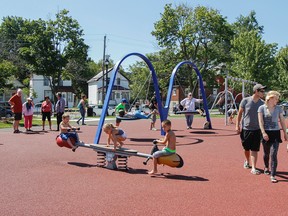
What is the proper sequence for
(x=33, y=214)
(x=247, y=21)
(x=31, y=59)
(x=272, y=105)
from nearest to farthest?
(x=33, y=214) < (x=272, y=105) < (x=31, y=59) < (x=247, y=21)

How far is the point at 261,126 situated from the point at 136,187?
102 inches

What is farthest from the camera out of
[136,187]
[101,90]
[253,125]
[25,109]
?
[101,90]

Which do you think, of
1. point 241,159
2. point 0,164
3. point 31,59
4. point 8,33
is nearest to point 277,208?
point 241,159

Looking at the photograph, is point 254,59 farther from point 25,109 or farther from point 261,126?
point 261,126

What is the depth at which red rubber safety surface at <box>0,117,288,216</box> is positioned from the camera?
5.23m

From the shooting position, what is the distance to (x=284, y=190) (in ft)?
20.4

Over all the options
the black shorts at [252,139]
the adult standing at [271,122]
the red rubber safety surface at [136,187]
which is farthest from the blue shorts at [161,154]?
the adult standing at [271,122]

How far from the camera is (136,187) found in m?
6.49

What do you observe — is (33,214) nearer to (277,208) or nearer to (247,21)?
(277,208)

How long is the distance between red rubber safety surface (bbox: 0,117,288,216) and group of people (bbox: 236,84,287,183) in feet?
1.10

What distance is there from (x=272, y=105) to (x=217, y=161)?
2545mm

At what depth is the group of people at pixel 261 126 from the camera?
A: 22.8 ft

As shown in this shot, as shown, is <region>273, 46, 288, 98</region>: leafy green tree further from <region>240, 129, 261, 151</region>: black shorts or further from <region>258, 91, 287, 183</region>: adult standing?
<region>258, 91, 287, 183</region>: adult standing

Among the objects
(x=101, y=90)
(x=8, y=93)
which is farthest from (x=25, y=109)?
(x=101, y=90)
